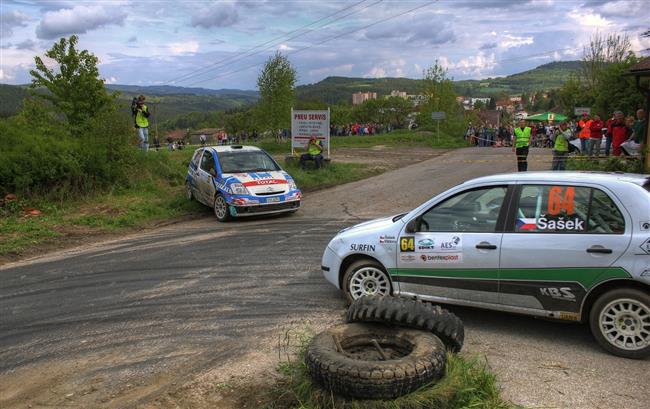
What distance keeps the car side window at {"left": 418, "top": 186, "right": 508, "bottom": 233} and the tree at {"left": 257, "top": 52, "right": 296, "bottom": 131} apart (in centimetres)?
3215

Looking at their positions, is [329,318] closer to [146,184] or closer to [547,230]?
[547,230]

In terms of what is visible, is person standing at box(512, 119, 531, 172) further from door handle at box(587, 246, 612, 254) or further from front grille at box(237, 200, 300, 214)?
door handle at box(587, 246, 612, 254)

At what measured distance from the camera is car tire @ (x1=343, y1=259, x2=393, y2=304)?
574 cm

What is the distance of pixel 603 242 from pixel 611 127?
14.3 m

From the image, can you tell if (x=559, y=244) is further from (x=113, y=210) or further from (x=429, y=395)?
(x=113, y=210)

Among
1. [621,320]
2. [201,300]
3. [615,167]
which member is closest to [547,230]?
[621,320]

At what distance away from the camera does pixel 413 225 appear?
18.0 feet

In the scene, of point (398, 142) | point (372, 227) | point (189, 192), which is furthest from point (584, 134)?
point (398, 142)

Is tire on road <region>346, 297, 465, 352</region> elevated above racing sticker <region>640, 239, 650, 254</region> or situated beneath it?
situated beneath

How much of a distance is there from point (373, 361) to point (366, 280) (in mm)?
2164

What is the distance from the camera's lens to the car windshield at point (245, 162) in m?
12.9

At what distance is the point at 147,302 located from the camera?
21.5 feet

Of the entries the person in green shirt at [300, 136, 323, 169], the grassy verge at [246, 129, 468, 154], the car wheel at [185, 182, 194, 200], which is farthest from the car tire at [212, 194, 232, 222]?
the grassy verge at [246, 129, 468, 154]

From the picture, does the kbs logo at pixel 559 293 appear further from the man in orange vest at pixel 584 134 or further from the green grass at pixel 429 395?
the man in orange vest at pixel 584 134
